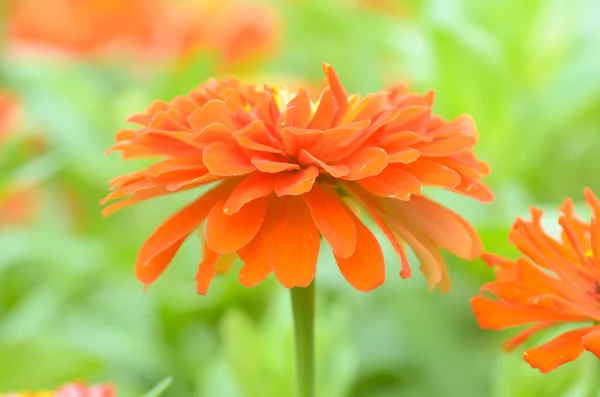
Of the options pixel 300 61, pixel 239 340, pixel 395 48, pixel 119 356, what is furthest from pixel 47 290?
pixel 300 61

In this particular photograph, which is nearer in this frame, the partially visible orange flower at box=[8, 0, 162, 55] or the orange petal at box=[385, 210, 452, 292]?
the orange petal at box=[385, 210, 452, 292]

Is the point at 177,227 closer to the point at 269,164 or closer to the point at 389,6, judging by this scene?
the point at 269,164

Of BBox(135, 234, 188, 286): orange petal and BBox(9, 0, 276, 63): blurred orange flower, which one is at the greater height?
BBox(9, 0, 276, 63): blurred orange flower

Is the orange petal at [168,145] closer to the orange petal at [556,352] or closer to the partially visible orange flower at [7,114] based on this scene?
the orange petal at [556,352]

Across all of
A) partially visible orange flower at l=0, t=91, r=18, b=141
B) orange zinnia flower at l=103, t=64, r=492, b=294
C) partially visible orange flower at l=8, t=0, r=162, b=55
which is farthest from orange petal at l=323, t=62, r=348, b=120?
partially visible orange flower at l=8, t=0, r=162, b=55

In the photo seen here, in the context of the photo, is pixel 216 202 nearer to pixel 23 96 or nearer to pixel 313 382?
pixel 313 382

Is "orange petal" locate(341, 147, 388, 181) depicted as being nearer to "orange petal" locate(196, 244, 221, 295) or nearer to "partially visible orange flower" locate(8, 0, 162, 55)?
"orange petal" locate(196, 244, 221, 295)

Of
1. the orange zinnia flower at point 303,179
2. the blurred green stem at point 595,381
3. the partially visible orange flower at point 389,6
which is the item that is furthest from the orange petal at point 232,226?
the partially visible orange flower at point 389,6

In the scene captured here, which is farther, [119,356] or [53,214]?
[53,214]
